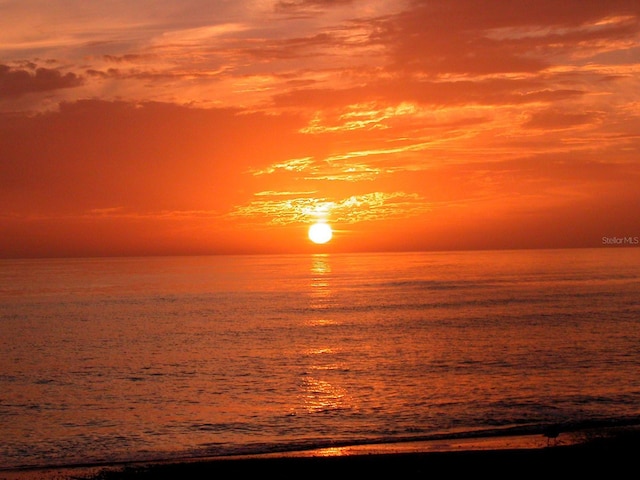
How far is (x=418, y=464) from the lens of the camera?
1766 cm

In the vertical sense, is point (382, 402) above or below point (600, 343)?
below

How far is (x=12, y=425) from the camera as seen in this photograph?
25.0m

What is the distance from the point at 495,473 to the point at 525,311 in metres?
55.2

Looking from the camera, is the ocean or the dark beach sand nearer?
the dark beach sand

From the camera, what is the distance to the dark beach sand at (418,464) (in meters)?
17.0

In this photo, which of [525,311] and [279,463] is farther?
[525,311]

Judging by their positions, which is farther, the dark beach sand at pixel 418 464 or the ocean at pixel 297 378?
the ocean at pixel 297 378

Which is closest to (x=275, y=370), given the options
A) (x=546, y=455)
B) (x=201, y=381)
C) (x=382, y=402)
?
(x=201, y=381)

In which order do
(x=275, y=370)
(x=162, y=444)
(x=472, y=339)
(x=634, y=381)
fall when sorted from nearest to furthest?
1. (x=162, y=444)
2. (x=634, y=381)
3. (x=275, y=370)
4. (x=472, y=339)

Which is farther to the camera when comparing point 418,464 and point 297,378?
point 297,378

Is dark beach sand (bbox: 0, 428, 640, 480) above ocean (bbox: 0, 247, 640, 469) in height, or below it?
below

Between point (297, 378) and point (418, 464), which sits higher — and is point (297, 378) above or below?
above

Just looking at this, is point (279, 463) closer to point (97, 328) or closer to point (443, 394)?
point (443, 394)

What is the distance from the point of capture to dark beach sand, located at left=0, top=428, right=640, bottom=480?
55.8 feet
